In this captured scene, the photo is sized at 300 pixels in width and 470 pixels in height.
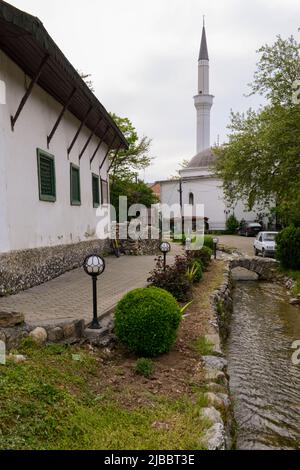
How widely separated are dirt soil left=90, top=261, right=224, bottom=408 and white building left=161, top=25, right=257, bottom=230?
3362cm

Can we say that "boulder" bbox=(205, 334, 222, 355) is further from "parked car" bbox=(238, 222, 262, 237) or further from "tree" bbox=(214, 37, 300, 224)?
"parked car" bbox=(238, 222, 262, 237)

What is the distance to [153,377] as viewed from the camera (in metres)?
4.49

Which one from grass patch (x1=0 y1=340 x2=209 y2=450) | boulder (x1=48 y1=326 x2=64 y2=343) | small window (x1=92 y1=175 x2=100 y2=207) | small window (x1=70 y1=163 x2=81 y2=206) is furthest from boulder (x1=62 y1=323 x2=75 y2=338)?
small window (x1=92 y1=175 x2=100 y2=207)

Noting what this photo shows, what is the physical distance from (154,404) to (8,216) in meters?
4.73

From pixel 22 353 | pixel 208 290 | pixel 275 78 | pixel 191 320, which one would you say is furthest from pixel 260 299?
pixel 22 353

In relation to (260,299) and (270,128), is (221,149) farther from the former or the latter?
(260,299)

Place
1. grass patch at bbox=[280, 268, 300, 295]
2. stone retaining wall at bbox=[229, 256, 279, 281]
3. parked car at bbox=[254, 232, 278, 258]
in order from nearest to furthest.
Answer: grass patch at bbox=[280, 268, 300, 295]
stone retaining wall at bbox=[229, 256, 279, 281]
parked car at bbox=[254, 232, 278, 258]

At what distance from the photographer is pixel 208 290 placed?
34.9 feet

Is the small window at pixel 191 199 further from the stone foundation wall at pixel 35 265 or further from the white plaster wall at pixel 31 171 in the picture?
the stone foundation wall at pixel 35 265

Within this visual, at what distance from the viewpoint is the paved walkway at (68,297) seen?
18.9 ft

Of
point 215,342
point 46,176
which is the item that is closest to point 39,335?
point 215,342

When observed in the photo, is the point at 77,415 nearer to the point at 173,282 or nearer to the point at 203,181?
the point at 173,282

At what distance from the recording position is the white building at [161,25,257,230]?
134ft

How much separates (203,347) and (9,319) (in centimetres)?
278
